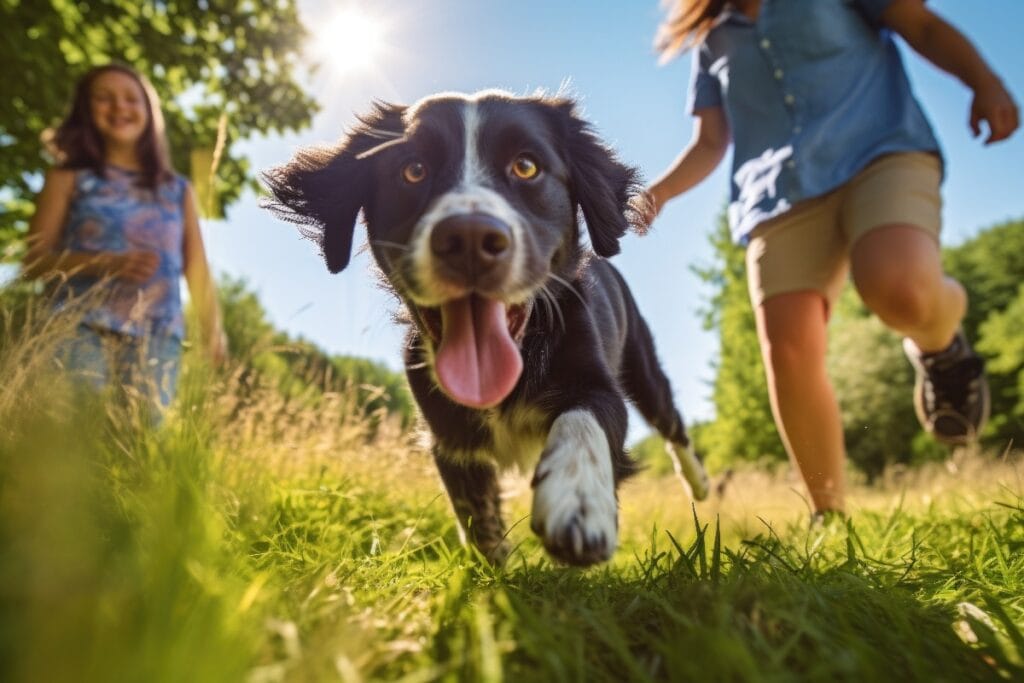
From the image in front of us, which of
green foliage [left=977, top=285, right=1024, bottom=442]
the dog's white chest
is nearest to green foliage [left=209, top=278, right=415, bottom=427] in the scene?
the dog's white chest

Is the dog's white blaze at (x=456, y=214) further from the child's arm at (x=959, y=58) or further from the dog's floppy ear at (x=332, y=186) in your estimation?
the child's arm at (x=959, y=58)

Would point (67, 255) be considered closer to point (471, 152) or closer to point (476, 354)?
point (471, 152)

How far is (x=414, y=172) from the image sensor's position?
98.5 inches

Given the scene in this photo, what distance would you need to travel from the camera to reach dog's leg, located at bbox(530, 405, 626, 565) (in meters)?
1.54

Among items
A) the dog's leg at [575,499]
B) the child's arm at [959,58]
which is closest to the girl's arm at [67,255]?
the dog's leg at [575,499]

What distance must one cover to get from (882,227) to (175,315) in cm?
401

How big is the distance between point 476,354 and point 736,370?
19.4 meters

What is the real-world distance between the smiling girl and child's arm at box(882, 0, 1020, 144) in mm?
4102

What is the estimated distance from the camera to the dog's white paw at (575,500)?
1541 millimetres

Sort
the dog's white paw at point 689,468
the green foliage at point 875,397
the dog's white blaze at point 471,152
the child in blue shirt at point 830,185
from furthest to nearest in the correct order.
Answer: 1. the green foliage at point 875,397
2. the dog's white paw at point 689,468
3. the child in blue shirt at point 830,185
4. the dog's white blaze at point 471,152

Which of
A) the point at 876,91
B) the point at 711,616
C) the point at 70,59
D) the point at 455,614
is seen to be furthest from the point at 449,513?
the point at 70,59

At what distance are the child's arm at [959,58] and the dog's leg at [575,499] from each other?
98.5 inches

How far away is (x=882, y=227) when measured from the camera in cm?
306

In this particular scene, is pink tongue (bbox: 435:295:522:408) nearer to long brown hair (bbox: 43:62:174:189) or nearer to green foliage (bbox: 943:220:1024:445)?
long brown hair (bbox: 43:62:174:189)
